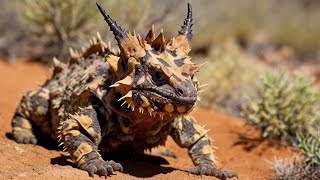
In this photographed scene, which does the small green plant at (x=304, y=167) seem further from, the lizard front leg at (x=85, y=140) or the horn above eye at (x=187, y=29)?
the lizard front leg at (x=85, y=140)

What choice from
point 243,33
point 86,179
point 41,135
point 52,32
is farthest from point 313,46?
point 86,179

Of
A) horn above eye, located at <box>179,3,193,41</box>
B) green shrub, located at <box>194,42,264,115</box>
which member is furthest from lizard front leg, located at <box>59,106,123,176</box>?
green shrub, located at <box>194,42,264,115</box>

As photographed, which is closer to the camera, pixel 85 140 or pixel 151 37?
pixel 151 37

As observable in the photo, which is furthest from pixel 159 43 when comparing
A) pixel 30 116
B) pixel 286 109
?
pixel 286 109

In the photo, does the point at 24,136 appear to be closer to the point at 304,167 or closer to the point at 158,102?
the point at 158,102

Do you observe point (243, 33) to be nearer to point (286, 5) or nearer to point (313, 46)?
point (313, 46)

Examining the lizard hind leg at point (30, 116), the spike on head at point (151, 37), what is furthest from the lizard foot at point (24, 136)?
the spike on head at point (151, 37)

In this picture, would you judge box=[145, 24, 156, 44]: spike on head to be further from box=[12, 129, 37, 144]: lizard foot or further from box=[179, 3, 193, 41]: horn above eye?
box=[12, 129, 37, 144]: lizard foot
